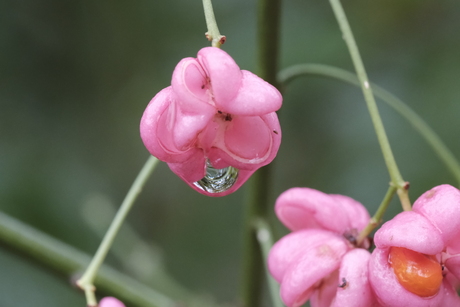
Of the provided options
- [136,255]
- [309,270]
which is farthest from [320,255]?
[136,255]

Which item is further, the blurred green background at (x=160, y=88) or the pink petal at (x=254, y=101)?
the blurred green background at (x=160, y=88)

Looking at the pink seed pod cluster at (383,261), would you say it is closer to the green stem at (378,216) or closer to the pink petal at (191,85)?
the green stem at (378,216)

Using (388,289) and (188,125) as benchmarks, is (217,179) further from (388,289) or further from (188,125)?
(388,289)

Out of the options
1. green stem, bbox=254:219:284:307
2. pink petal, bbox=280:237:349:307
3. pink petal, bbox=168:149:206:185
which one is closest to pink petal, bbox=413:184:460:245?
pink petal, bbox=280:237:349:307

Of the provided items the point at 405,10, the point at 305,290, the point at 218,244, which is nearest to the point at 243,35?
the point at 405,10

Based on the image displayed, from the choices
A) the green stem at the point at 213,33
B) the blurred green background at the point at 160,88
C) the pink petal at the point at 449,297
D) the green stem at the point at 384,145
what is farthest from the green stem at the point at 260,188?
the blurred green background at the point at 160,88

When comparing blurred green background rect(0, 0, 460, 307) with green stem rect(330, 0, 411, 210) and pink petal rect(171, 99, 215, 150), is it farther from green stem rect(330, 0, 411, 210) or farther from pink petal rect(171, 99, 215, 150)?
pink petal rect(171, 99, 215, 150)
